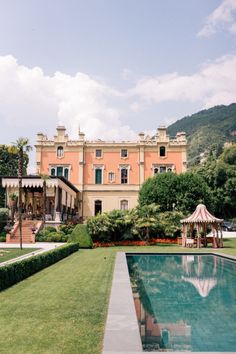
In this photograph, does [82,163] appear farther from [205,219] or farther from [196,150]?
[196,150]

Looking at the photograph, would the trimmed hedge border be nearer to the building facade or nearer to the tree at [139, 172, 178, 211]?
the tree at [139, 172, 178, 211]

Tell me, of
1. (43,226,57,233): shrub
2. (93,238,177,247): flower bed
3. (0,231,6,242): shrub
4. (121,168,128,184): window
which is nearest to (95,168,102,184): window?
(121,168,128,184): window

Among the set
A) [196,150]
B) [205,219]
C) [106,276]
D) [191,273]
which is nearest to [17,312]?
[106,276]

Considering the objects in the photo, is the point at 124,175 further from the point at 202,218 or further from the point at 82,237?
the point at 82,237

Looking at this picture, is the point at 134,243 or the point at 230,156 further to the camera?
the point at 230,156

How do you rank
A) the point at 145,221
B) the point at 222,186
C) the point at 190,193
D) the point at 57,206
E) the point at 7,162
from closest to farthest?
the point at 145,221
the point at 190,193
the point at 57,206
the point at 222,186
the point at 7,162

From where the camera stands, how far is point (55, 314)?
6.47 metres

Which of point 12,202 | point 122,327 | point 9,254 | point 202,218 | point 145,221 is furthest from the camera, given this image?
point 12,202

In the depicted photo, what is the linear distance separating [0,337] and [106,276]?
6.11 meters

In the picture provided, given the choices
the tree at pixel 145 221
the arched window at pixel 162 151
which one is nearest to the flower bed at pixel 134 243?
the tree at pixel 145 221

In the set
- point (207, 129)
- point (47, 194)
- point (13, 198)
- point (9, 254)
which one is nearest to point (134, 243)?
point (13, 198)

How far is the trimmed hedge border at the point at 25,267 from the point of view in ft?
30.0

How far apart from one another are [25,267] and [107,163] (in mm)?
32012

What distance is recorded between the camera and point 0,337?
5.13 metres
